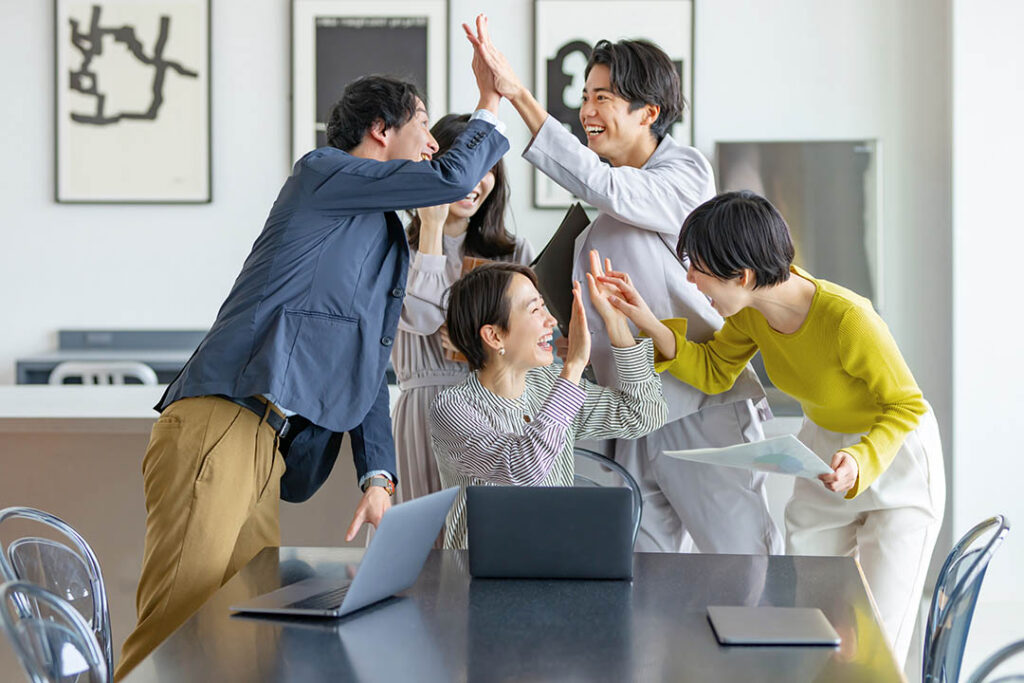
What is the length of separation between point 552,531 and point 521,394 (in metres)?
0.62

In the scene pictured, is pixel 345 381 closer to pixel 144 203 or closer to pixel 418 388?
pixel 418 388

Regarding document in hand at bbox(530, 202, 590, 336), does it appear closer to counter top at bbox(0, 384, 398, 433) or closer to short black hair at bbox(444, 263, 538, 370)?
short black hair at bbox(444, 263, 538, 370)

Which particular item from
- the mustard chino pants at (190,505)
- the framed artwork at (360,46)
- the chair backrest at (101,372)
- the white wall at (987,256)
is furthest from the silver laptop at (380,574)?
the framed artwork at (360,46)

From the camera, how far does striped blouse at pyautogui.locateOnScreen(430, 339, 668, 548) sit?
1.79 meters

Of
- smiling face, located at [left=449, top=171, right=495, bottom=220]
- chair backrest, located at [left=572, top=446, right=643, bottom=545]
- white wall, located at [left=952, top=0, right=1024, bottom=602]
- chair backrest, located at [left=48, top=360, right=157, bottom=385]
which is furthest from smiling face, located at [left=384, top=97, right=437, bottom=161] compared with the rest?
white wall, located at [left=952, top=0, right=1024, bottom=602]

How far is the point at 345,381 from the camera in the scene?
5.64ft

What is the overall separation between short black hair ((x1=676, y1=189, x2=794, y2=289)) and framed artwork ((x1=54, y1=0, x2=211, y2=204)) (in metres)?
3.42

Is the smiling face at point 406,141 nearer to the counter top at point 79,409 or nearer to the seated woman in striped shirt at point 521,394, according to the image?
the seated woman in striped shirt at point 521,394

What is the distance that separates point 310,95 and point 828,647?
412 centimetres

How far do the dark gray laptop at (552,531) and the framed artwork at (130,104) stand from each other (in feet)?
12.5

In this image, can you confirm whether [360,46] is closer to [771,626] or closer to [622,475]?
[622,475]

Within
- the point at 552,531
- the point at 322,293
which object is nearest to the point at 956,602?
the point at 552,531

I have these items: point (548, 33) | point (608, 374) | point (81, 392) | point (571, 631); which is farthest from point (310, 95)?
point (571, 631)

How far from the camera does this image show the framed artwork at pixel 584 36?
467cm
